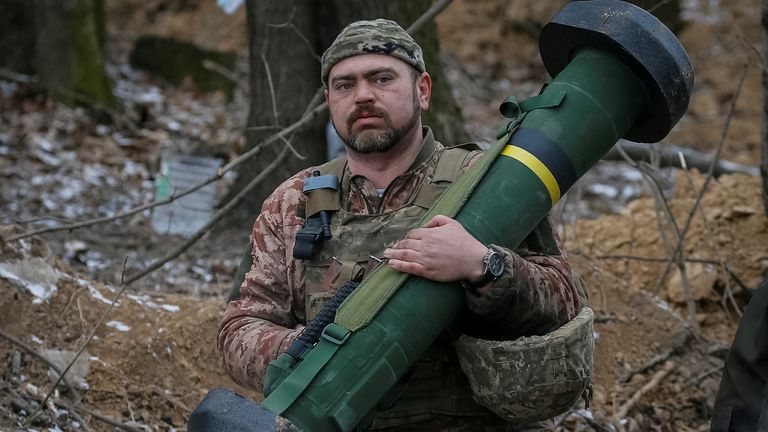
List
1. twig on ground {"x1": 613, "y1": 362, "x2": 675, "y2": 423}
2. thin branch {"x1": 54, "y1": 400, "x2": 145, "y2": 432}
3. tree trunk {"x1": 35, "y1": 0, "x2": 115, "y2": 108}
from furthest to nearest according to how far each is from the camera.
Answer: tree trunk {"x1": 35, "y1": 0, "x2": 115, "y2": 108}
twig on ground {"x1": 613, "y1": 362, "x2": 675, "y2": 423}
thin branch {"x1": 54, "y1": 400, "x2": 145, "y2": 432}

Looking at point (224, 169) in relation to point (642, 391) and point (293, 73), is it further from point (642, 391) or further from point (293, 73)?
point (642, 391)

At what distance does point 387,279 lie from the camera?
9.08ft

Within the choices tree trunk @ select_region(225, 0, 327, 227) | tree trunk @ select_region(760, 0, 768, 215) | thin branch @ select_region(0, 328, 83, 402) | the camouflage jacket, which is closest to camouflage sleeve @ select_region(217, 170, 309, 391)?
the camouflage jacket

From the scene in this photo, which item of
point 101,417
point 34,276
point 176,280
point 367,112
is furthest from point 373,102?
point 176,280

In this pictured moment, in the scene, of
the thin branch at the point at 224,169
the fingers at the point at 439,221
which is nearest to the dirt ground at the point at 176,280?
the thin branch at the point at 224,169

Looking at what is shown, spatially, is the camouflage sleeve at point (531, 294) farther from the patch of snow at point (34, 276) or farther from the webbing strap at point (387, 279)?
the patch of snow at point (34, 276)

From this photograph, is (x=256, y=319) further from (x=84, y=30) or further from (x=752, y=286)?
(x=84, y=30)

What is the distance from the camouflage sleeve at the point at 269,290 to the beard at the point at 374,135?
0.91 ft

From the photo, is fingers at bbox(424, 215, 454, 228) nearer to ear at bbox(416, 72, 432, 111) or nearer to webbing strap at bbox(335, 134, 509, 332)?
webbing strap at bbox(335, 134, 509, 332)

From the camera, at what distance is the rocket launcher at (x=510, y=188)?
2.61 meters

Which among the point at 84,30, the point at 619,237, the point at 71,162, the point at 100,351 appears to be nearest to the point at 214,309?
the point at 100,351

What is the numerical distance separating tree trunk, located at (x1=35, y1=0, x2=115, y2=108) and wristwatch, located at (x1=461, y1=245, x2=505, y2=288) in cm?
823

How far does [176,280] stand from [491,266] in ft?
12.6

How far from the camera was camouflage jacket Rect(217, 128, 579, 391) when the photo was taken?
110 inches
